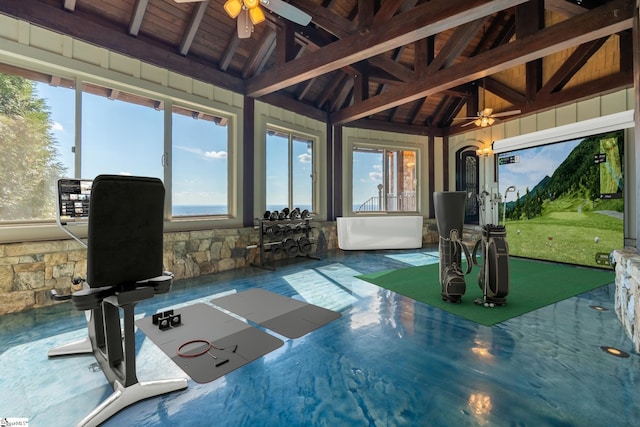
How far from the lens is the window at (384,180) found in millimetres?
8156

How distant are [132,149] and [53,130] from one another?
0.91m

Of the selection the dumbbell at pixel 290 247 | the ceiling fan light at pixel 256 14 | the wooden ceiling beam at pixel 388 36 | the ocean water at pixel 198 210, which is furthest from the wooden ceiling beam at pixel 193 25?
the dumbbell at pixel 290 247

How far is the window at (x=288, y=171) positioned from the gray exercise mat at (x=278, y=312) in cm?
287

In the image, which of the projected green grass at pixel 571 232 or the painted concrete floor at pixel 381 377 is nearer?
the painted concrete floor at pixel 381 377

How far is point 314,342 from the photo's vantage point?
102 inches

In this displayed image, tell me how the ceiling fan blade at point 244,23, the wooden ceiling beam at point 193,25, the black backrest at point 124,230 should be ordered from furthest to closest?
1. the wooden ceiling beam at point 193,25
2. the ceiling fan blade at point 244,23
3. the black backrest at point 124,230

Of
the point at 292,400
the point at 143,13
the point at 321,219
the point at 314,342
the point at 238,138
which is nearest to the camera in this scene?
the point at 292,400

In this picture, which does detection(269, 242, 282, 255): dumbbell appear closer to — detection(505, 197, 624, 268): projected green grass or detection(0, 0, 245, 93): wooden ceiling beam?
detection(0, 0, 245, 93): wooden ceiling beam

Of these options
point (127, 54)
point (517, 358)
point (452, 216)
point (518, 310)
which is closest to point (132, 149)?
point (127, 54)

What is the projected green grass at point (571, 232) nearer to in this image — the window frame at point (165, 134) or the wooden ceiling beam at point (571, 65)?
the wooden ceiling beam at point (571, 65)

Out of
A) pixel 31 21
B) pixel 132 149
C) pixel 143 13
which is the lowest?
pixel 132 149

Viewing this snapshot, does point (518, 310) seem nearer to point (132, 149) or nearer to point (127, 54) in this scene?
point (132, 149)

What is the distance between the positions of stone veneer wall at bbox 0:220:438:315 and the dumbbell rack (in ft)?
1.69

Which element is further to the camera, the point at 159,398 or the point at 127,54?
the point at 127,54
